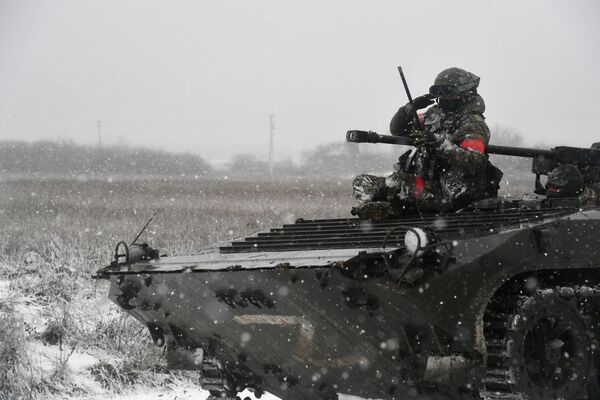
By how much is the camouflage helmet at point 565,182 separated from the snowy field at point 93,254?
2614 mm

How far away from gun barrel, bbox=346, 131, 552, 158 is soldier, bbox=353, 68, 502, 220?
0.15m

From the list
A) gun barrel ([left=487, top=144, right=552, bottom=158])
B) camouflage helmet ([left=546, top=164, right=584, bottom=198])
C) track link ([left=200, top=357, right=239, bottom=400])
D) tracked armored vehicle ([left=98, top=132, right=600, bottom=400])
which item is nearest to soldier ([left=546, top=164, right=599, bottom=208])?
camouflage helmet ([left=546, top=164, right=584, bottom=198])

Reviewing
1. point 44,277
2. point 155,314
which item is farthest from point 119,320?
point 155,314

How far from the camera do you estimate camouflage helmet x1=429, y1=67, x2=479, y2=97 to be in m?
6.64

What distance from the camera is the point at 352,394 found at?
525 centimetres

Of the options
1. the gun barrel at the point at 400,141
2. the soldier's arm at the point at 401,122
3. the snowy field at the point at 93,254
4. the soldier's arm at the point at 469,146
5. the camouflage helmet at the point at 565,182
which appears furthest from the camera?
the snowy field at the point at 93,254

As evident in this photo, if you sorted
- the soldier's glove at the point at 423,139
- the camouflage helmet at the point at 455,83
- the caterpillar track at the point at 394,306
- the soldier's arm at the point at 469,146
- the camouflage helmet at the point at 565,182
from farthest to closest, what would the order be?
the camouflage helmet at the point at 455,83, the camouflage helmet at the point at 565,182, the soldier's arm at the point at 469,146, the soldier's glove at the point at 423,139, the caterpillar track at the point at 394,306

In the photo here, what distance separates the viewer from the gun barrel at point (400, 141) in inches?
229

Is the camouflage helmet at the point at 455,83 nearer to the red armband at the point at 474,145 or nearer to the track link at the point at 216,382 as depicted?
the red armband at the point at 474,145

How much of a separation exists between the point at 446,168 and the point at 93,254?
5718mm

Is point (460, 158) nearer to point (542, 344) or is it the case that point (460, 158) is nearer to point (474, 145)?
point (474, 145)

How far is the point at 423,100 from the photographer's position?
6.89 meters

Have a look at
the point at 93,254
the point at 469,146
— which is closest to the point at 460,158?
the point at 469,146

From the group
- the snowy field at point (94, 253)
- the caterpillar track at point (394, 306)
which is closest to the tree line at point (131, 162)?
the snowy field at point (94, 253)
